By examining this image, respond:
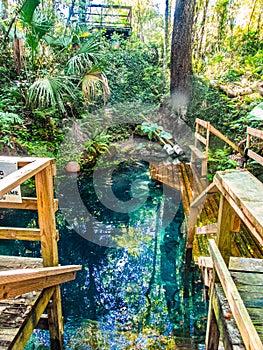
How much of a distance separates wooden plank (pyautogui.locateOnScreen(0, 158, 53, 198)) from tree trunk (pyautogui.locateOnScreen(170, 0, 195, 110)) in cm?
659

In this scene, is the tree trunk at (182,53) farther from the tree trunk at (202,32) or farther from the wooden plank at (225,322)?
the wooden plank at (225,322)

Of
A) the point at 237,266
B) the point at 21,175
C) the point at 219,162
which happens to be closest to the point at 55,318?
the point at 21,175

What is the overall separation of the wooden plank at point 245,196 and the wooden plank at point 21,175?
→ 43.4 inches

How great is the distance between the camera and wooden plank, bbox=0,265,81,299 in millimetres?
1342

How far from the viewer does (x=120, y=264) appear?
12.9ft

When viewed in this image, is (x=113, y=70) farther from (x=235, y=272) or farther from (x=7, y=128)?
(x=235, y=272)

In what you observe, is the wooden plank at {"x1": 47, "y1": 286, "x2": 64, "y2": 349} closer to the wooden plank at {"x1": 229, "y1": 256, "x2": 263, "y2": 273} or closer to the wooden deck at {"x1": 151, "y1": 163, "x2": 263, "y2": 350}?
the wooden deck at {"x1": 151, "y1": 163, "x2": 263, "y2": 350}

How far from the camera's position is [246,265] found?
6.21 ft

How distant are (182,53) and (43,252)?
697 centimetres

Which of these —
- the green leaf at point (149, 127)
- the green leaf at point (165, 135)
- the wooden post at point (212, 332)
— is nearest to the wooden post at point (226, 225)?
the wooden post at point (212, 332)

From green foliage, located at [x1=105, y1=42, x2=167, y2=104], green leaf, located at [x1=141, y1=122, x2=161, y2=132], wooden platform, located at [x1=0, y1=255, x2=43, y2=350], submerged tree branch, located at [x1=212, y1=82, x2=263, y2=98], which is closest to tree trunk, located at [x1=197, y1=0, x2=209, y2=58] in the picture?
green foliage, located at [x1=105, y1=42, x2=167, y2=104]

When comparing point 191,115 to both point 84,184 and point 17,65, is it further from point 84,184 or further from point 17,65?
point 17,65

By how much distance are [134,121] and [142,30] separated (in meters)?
8.05

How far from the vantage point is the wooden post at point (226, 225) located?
1646 millimetres
